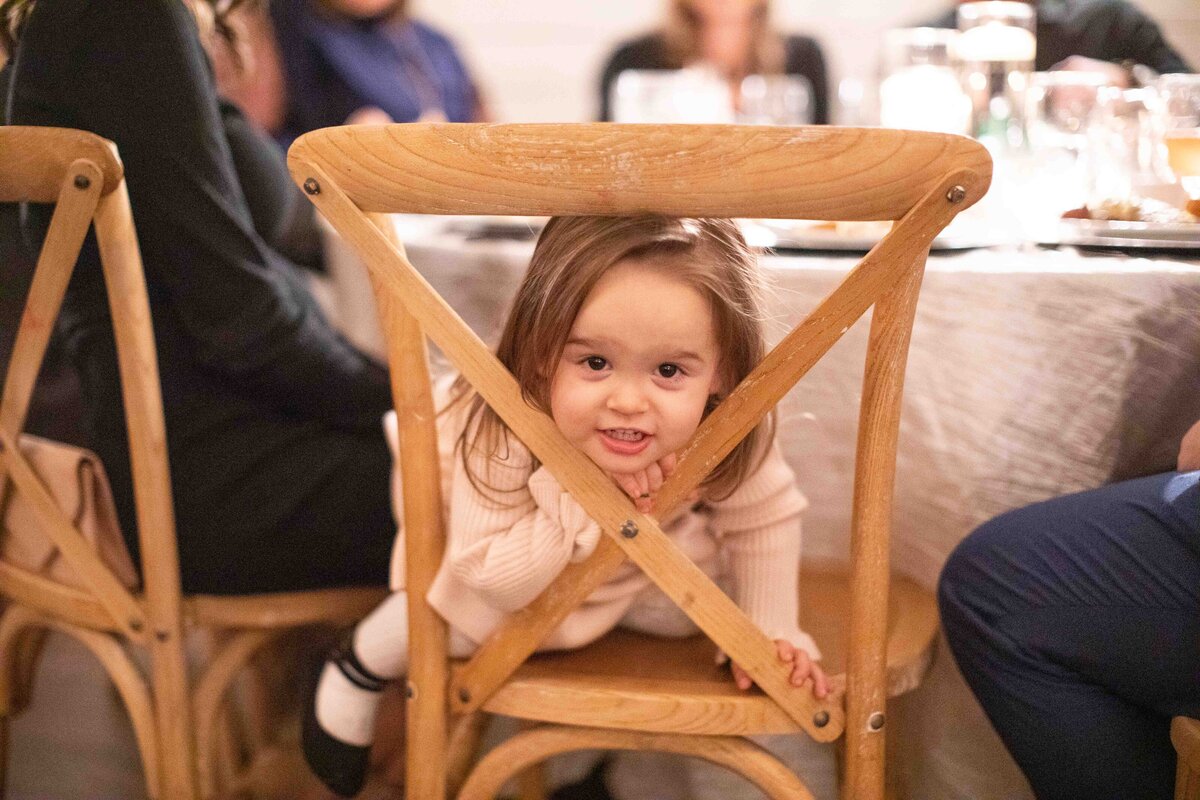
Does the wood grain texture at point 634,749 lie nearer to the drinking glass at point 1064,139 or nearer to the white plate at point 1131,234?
the white plate at point 1131,234

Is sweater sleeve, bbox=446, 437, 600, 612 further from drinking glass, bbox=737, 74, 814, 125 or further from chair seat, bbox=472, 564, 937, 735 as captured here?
drinking glass, bbox=737, 74, 814, 125

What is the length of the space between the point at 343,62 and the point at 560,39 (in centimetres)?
96

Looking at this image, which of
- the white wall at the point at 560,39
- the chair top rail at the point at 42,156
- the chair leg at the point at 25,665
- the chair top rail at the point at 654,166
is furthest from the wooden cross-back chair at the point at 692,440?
the white wall at the point at 560,39

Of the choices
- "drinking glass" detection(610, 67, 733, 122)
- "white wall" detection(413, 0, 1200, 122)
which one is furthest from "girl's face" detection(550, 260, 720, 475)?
"white wall" detection(413, 0, 1200, 122)

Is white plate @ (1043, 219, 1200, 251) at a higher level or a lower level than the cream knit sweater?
higher

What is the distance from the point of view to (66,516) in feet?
3.28

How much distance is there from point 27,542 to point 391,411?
381 millimetres

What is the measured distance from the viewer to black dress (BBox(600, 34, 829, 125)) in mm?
2891

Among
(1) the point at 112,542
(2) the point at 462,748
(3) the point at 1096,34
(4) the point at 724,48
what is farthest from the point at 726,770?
(4) the point at 724,48

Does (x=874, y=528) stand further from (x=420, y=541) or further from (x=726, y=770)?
A: (x=726, y=770)

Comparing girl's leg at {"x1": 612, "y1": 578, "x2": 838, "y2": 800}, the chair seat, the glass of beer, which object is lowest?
girl's leg at {"x1": 612, "y1": 578, "x2": 838, "y2": 800}

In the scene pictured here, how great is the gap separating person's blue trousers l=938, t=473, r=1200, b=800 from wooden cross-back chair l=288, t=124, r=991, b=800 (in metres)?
0.08

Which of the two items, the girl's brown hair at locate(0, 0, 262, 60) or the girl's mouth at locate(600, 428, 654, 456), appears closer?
the girl's mouth at locate(600, 428, 654, 456)

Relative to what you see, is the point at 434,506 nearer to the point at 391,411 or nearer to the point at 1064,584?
the point at 391,411
